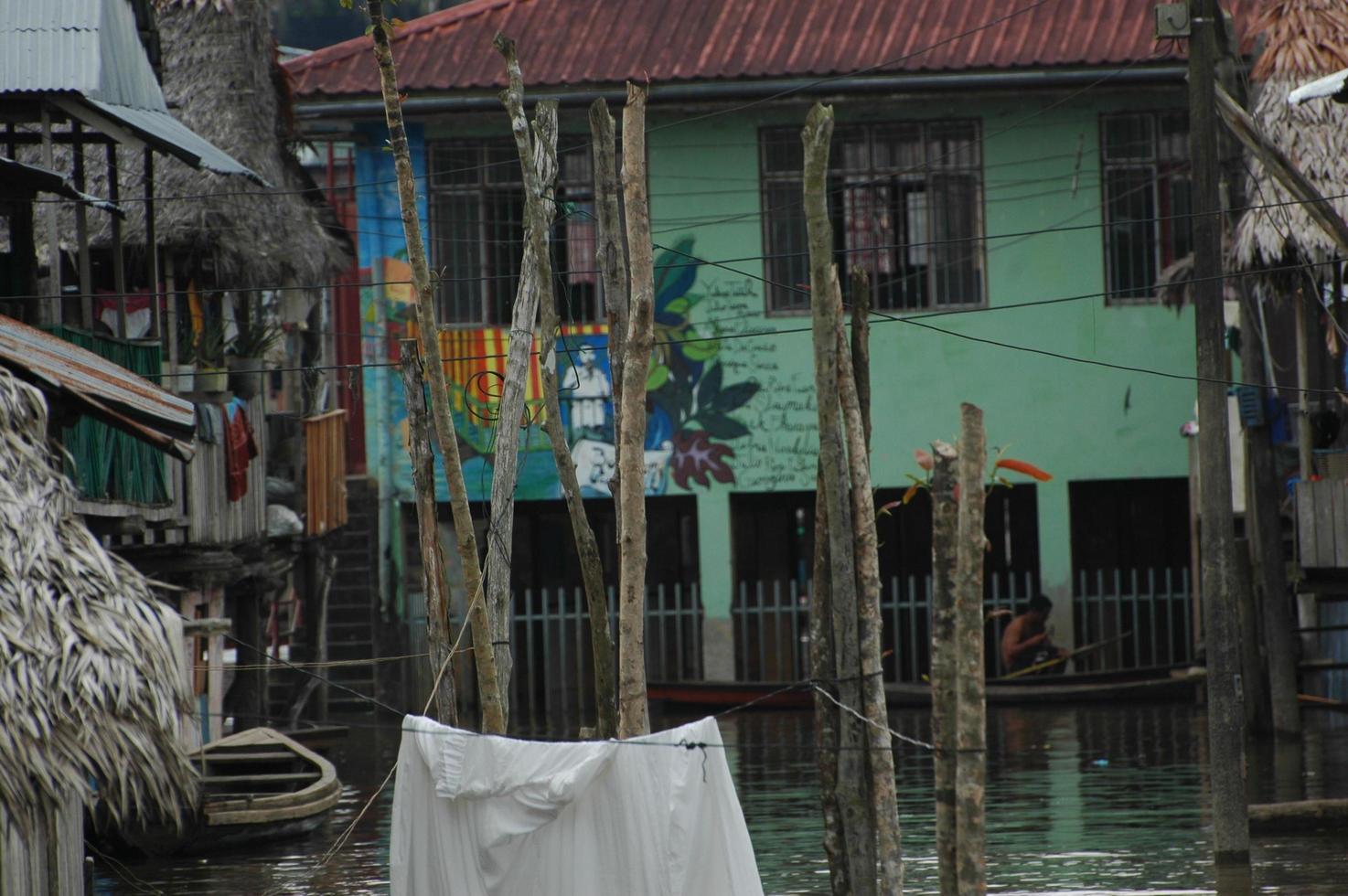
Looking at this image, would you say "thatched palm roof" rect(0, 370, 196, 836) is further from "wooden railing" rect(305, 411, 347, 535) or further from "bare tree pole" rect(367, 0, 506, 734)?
Answer: "wooden railing" rect(305, 411, 347, 535)

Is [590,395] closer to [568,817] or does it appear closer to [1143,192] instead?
[1143,192]

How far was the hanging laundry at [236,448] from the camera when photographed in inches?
680

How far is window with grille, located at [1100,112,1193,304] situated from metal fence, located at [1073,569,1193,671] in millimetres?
3435

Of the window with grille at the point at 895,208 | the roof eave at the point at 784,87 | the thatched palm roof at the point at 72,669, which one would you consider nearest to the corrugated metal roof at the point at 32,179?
the thatched palm roof at the point at 72,669

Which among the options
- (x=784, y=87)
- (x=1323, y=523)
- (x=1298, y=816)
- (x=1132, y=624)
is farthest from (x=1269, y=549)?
(x=784, y=87)

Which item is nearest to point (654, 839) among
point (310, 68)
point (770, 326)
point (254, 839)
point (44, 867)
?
point (44, 867)

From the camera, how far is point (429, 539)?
35.1 feet

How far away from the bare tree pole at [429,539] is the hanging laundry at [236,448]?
6.54 metres

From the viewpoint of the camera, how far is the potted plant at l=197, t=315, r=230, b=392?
16.8 metres

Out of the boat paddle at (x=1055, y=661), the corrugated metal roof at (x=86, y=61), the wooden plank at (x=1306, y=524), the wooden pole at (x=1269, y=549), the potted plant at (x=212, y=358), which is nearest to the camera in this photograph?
the corrugated metal roof at (x=86, y=61)

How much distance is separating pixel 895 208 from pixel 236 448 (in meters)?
8.74

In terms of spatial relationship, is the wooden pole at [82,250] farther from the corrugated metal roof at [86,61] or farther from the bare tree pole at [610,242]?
the bare tree pole at [610,242]

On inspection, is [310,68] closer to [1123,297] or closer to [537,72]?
[537,72]

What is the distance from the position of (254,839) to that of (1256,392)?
30.8ft
